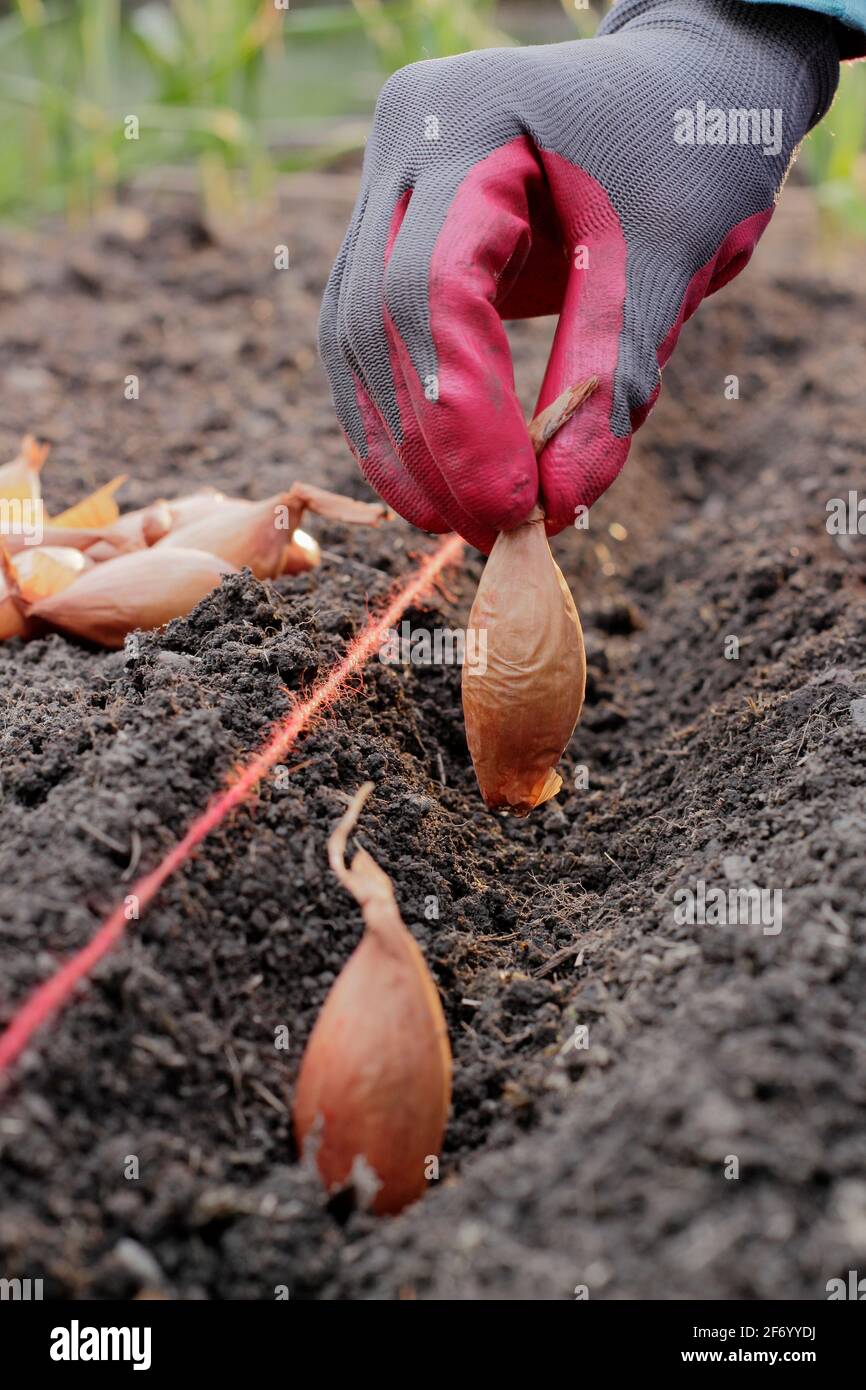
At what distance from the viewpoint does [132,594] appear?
160 cm

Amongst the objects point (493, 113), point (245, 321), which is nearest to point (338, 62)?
point (245, 321)

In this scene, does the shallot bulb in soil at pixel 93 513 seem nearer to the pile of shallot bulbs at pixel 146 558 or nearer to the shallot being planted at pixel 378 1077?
the pile of shallot bulbs at pixel 146 558

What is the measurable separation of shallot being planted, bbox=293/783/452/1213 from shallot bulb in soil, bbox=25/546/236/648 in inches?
26.8

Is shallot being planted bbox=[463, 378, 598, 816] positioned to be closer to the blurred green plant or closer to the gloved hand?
the gloved hand

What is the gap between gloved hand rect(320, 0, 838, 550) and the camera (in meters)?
1.23

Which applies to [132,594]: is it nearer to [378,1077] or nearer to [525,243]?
[525,243]

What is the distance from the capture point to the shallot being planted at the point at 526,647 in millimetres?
1296

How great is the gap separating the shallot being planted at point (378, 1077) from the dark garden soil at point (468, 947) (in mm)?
34

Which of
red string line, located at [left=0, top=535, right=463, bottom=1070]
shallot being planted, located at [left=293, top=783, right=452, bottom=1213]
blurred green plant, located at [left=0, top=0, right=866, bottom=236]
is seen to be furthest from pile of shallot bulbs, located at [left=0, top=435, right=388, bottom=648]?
blurred green plant, located at [left=0, top=0, right=866, bottom=236]

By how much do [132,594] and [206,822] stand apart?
1.75 ft

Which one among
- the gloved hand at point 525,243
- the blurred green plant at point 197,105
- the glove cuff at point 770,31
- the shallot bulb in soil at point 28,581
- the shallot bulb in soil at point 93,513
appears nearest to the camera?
the gloved hand at point 525,243

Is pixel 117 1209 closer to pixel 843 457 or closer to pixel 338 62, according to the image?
pixel 843 457

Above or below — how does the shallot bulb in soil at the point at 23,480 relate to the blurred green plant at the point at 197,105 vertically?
below

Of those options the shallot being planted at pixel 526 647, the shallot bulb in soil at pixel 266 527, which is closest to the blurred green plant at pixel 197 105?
the shallot bulb in soil at pixel 266 527
